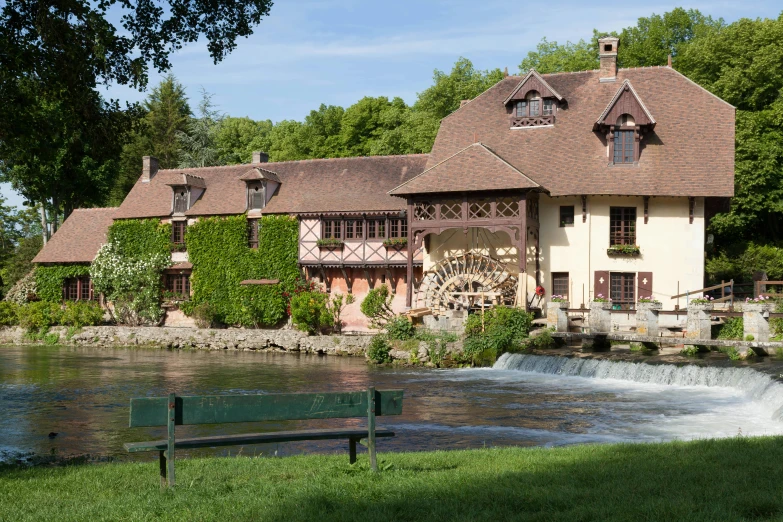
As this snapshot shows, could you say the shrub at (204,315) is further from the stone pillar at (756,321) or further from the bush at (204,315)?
the stone pillar at (756,321)

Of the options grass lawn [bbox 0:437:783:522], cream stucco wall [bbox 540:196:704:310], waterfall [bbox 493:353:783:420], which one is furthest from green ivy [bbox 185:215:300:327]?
grass lawn [bbox 0:437:783:522]

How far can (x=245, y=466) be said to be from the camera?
8.54m

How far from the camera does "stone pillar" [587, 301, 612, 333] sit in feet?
79.2

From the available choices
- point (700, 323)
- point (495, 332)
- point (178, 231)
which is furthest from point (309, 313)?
point (700, 323)

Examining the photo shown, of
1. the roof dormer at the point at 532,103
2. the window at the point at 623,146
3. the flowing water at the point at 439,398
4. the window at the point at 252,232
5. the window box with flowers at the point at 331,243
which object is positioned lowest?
the flowing water at the point at 439,398

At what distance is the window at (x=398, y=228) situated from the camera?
3175 centimetres

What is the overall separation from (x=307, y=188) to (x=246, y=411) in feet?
89.4

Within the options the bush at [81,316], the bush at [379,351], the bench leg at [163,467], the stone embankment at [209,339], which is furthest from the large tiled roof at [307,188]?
the bench leg at [163,467]

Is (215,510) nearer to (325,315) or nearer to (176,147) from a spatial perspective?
(325,315)

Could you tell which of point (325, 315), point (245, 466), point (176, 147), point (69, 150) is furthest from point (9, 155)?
point (176, 147)

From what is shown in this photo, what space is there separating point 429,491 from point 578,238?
2290 cm

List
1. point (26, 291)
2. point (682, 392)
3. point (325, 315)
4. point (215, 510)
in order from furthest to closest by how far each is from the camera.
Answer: point (26, 291), point (325, 315), point (682, 392), point (215, 510)

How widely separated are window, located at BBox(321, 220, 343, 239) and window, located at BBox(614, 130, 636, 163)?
10.7 meters

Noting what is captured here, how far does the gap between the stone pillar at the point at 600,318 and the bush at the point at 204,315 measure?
52.8 ft
